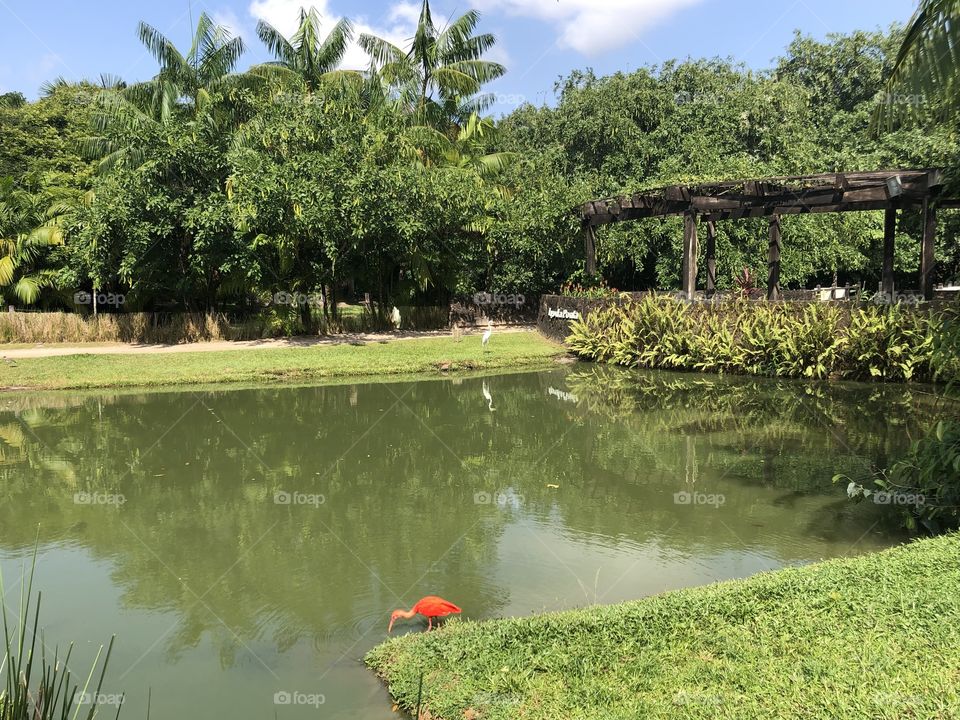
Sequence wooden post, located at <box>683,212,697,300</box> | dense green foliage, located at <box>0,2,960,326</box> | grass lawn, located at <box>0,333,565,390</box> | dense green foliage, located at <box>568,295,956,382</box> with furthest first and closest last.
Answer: dense green foliage, located at <box>0,2,960,326</box> < wooden post, located at <box>683,212,697,300</box> < grass lawn, located at <box>0,333,565,390</box> < dense green foliage, located at <box>568,295,956,382</box>

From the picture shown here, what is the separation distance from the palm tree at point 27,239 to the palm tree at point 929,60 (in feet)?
67.9

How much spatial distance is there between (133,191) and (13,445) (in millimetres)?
10460

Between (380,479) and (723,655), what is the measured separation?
497 centimetres

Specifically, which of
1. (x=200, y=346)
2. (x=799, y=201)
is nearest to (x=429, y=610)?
(x=799, y=201)

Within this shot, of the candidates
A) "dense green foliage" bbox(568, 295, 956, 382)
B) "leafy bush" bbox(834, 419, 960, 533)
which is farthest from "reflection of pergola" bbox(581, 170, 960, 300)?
"leafy bush" bbox(834, 419, 960, 533)

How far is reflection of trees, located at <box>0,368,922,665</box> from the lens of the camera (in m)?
5.77

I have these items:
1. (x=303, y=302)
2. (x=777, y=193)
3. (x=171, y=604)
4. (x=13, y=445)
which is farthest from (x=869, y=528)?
(x=303, y=302)

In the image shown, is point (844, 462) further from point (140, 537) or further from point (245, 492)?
point (140, 537)

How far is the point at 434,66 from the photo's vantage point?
82.1 feet

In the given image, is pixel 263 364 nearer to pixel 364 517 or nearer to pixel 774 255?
pixel 364 517

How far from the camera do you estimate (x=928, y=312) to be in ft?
43.9

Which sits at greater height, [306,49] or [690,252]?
[306,49]

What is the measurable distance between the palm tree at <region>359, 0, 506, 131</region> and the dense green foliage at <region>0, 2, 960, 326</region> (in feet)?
0.23

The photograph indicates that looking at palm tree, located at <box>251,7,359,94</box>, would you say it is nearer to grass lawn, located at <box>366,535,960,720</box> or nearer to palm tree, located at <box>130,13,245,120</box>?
palm tree, located at <box>130,13,245,120</box>
